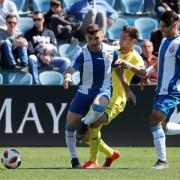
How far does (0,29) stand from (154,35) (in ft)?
10.7

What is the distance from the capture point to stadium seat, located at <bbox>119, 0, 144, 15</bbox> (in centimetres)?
1928

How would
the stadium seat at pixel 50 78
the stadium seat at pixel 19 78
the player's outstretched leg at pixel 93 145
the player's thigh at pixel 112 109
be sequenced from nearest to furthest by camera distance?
the player's outstretched leg at pixel 93 145
the player's thigh at pixel 112 109
the stadium seat at pixel 19 78
the stadium seat at pixel 50 78

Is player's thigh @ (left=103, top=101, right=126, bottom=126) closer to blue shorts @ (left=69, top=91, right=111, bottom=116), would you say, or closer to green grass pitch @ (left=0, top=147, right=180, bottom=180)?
blue shorts @ (left=69, top=91, right=111, bottom=116)

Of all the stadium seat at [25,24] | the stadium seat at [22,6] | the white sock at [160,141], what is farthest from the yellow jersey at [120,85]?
the stadium seat at [22,6]

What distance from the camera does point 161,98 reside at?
404 inches

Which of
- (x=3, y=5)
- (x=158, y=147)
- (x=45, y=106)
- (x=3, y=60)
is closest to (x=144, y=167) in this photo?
(x=158, y=147)

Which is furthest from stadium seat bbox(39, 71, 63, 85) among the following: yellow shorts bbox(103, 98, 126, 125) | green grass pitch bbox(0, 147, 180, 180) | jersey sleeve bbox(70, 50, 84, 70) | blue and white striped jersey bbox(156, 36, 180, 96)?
blue and white striped jersey bbox(156, 36, 180, 96)

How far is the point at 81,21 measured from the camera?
17812mm

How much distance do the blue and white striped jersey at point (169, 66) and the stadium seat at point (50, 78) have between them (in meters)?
6.19

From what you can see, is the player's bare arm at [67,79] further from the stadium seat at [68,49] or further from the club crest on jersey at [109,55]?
the stadium seat at [68,49]

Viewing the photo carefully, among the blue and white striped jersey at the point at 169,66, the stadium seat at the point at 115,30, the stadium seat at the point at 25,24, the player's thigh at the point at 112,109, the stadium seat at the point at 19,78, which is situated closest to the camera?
the blue and white striped jersey at the point at 169,66

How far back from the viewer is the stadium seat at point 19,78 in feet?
52.6

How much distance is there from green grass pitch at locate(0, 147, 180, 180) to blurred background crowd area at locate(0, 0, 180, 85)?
232 cm

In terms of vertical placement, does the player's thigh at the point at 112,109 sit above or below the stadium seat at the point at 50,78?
above
